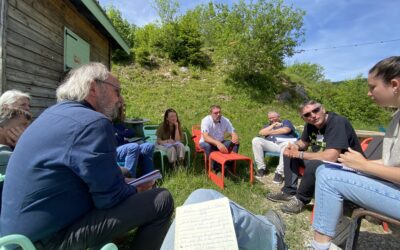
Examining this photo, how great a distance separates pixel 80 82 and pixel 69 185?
64 cm

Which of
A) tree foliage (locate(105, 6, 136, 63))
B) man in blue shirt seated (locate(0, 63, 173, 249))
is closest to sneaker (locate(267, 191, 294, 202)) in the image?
man in blue shirt seated (locate(0, 63, 173, 249))

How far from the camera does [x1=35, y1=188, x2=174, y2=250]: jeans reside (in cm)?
150

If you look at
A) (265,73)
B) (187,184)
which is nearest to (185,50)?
(265,73)

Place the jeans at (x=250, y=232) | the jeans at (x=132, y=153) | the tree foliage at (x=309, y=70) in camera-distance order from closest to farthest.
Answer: the jeans at (x=250, y=232), the jeans at (x=132, y=153), the tree foliage at (x=309, y=70)

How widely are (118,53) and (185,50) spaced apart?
11.9 feet

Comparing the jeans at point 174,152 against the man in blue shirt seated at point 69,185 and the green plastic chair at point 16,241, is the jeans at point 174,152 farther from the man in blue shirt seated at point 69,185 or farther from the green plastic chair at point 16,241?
the green plastic chair at point 16,241

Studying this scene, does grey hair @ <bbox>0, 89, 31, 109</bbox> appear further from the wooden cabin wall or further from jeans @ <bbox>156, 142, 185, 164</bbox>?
jeans @ <bbox>156, 142, 185, 164</bbox>

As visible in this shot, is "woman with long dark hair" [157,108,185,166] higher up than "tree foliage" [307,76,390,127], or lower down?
lower down

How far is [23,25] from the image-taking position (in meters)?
3.88

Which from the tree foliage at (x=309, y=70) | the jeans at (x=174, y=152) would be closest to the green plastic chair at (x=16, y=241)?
the jeans at (x=174, y=152)

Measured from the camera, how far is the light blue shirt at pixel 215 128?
4984 mm

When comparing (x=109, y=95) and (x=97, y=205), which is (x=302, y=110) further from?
(x=97, y=205)

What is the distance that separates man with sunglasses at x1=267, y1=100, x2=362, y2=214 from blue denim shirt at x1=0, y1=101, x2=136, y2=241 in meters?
2.40

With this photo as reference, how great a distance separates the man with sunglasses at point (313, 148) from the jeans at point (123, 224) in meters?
1.99
